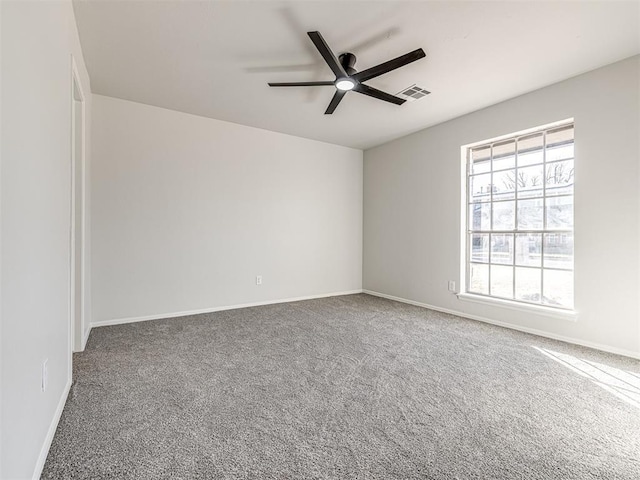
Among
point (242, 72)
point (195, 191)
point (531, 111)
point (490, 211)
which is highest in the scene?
point (242, 72)

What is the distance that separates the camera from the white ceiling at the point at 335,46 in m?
2.24

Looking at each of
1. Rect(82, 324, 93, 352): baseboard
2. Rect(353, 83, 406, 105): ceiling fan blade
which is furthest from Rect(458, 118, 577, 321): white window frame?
Rect(82, 324, 93, 352): baseboard

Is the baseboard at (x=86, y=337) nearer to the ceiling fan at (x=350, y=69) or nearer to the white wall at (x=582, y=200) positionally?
the ceiling fan at (x=350, y=69)

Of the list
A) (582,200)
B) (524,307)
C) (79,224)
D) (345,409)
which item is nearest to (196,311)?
(79,224)

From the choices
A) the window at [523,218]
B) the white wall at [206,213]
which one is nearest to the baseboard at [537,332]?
the window at [523,218]

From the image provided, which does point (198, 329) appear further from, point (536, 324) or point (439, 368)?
point (536, 324)

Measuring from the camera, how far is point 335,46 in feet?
8.63

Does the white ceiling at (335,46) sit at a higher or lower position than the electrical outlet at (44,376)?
higher

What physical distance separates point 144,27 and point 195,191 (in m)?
2.04

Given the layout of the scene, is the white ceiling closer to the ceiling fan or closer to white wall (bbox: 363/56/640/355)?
the ceiling fan

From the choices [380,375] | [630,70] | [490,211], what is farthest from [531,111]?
[380,375]

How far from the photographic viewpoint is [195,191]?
4180mm

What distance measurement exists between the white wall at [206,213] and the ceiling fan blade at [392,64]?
96.0 inches

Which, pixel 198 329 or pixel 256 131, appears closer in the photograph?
pixel 198 329
